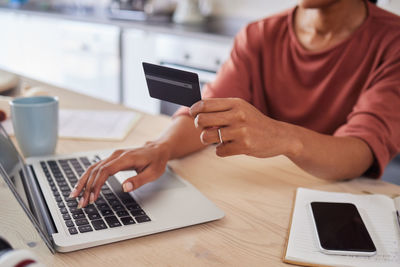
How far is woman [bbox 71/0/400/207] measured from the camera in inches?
28.6

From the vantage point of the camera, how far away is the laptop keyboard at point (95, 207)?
667mm

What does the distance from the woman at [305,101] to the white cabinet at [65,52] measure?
189 centimetres

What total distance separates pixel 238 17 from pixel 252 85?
72.3 inches

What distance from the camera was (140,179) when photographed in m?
0.80

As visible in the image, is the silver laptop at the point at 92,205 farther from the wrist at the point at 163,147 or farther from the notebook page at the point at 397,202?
the notebook page at the point at 397,202

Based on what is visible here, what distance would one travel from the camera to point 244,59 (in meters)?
1.35

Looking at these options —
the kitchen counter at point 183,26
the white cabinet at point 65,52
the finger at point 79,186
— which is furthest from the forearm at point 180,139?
the white cabinet at point 65,52

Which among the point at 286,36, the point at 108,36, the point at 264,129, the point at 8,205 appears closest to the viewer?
the point at 8,205

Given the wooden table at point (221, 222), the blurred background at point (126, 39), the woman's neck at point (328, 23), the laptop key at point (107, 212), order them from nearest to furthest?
the wooden table at point (221, 222) → the laptop key at point (107, 212) → the woman's neck at point (328, 23) → the blurred background at point (126, 39)

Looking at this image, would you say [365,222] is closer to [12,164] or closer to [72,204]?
[72,204]

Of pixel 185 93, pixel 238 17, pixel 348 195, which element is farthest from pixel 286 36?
pixel 238 17

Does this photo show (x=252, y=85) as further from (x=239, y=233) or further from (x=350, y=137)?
(x=239, y=233)

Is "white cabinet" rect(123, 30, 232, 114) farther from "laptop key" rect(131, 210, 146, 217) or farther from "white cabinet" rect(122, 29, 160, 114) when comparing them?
"laptop key" rect(131, 210, 146, 217)

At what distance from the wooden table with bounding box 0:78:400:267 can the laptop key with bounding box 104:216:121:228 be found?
0.04 meters
